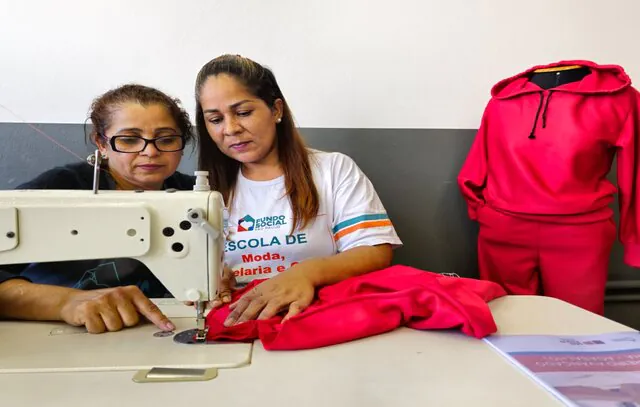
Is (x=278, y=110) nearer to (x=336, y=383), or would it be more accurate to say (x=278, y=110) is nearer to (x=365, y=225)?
(x=365, y=225)

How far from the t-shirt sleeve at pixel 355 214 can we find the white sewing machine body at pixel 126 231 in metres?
0.51

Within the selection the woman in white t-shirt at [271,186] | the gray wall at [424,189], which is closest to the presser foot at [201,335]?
the woman in white t-shirt at [271,186]

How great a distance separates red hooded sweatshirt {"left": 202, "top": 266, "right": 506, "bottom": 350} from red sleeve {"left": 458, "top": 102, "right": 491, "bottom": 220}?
75 centimetres

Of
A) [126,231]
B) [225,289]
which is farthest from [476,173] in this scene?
[126,231]

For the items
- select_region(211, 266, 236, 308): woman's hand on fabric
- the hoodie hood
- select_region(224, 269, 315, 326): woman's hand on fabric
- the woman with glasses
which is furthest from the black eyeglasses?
the hoodie hood

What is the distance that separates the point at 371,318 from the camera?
2.34 ft

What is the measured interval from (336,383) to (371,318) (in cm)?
18

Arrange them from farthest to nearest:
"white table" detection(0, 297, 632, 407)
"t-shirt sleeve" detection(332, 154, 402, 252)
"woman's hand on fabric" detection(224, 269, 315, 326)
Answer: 1. "t-shirt sleeve" detection(332, 154, 402, 252)
2. "woman's hand on fabric" detection(224, 269, 315, 326)
3. "white table" detection(0, 297, 632, 407)

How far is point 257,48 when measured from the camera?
1.54 m

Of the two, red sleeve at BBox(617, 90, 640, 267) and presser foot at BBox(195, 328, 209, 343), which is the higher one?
red sleeve at BBox(617, 90, 640, 267)

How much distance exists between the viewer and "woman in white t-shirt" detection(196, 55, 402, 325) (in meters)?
1.16

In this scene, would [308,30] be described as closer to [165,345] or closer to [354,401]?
[165,345]

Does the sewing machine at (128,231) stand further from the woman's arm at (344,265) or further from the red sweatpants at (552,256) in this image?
the red sweatpants at (552,256)

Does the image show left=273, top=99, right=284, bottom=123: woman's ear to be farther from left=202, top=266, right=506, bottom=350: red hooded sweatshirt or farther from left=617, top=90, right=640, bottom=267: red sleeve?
left=617, top=90, right=640, bottom=267: red sleeve
